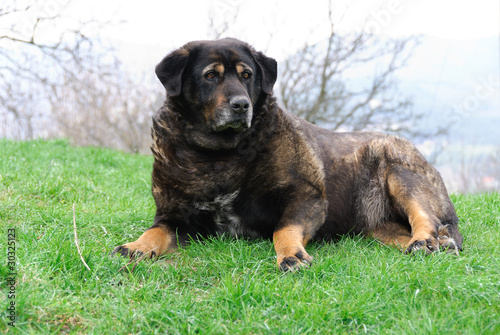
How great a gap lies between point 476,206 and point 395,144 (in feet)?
5.24

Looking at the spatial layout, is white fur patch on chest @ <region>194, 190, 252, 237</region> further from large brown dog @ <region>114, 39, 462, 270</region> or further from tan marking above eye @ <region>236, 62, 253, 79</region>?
tan marking above eye @ <region>236, 62, 253, 79</region>

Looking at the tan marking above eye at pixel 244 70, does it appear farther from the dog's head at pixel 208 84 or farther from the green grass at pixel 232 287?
the green grass at pixel 232 287

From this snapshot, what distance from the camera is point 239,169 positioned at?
3.74 meters

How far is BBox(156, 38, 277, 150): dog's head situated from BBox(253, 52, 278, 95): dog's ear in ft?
0.19

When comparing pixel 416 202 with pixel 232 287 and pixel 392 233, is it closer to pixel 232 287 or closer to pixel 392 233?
pixel 392 233

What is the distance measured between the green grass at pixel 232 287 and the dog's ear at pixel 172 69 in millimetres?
1324

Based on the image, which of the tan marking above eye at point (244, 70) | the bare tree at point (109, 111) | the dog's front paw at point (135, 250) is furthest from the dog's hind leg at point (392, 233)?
the bare tree at point (109, 111)

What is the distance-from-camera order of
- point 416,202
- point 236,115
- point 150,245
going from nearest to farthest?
point 150,245, point 236,115, point 416,202

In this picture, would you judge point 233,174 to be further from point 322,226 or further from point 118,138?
point 118,138

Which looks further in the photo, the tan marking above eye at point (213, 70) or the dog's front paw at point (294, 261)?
the tan marking above eye at point (213, 70)

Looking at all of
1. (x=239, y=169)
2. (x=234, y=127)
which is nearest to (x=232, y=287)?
(x=239, y=169)

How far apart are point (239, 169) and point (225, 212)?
1.23 feet

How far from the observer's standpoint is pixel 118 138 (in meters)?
15.8

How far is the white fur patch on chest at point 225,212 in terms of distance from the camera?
147 inches
